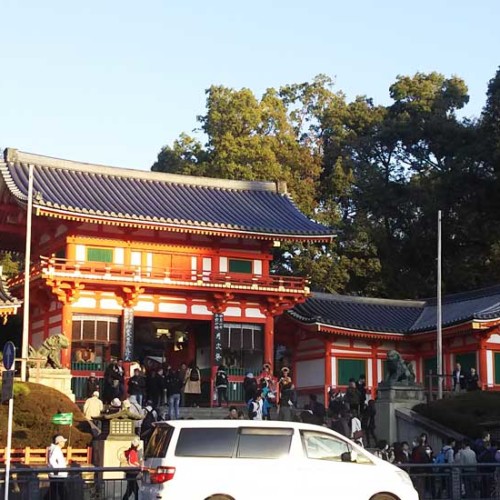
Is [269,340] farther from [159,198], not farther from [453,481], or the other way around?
[453,481]

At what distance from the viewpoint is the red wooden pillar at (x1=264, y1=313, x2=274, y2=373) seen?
1704 inches

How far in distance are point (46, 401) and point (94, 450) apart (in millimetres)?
3896

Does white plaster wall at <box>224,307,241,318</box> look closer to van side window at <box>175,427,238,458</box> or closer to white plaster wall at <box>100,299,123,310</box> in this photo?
white plaster wall at <box>100,299,123,310</box>

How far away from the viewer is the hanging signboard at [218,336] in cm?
4216

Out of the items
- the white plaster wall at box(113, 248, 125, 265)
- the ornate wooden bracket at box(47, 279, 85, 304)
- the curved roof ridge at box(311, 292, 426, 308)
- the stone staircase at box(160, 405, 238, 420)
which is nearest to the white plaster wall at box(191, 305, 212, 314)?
the white plaster wall at box(113, 248, 125, 265)

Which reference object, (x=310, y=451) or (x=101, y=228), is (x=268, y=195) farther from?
(x=310, y=451)

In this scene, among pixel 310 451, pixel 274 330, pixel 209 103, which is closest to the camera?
pixel 310 451

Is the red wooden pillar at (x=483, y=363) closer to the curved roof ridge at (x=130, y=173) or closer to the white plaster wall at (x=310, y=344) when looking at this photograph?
the white plaster wall at (x=310, y=344)

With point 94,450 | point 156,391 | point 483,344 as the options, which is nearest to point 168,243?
point 156,391

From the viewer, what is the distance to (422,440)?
27.0 m

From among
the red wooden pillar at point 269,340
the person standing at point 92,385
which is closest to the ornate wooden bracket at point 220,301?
the red wooden pillar at point 269,340

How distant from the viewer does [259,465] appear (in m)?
17.0

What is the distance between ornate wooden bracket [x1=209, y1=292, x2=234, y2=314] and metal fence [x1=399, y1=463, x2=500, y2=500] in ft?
73.4

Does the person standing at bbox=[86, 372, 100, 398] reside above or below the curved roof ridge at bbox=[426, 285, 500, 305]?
below
